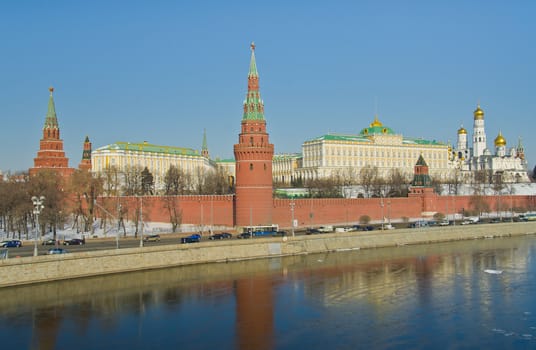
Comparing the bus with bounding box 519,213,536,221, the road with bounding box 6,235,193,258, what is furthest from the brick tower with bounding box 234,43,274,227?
the bus with bounding box 519,213,536,221

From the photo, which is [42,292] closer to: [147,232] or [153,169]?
[147,232]

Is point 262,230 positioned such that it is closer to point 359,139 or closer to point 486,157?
point 359,139

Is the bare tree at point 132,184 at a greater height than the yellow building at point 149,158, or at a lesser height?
lesser

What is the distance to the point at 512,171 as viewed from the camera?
453 feet

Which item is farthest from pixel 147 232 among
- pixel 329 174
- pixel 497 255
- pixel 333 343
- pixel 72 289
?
pixel 329 174

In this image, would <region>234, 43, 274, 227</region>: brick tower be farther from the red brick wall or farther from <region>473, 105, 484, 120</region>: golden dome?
<region>473, 105, 484, 120</region>: golden dome

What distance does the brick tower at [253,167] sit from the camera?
57188 mm

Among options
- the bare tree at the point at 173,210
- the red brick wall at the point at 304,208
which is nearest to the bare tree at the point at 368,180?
the red brick wall at the point at 304,208

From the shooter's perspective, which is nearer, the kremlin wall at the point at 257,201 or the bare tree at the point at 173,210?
the kremlin wall at the point at 257,201

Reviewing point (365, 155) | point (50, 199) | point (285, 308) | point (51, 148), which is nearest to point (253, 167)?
point (50, 199)

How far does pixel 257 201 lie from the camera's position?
2256 inches

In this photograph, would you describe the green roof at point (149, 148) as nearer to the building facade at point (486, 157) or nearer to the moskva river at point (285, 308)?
the building facade at point (486, 157)

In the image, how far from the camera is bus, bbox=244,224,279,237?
54119mm

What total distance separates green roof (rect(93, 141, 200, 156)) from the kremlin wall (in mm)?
38177
